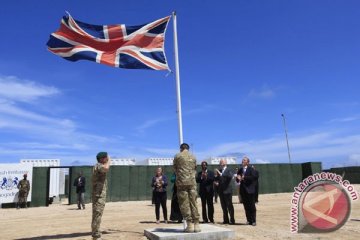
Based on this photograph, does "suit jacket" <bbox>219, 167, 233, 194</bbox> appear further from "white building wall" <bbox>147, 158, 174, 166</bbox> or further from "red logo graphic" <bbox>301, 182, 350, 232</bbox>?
"white building wall" <bbox>147, 158, 174, 166</bbox>

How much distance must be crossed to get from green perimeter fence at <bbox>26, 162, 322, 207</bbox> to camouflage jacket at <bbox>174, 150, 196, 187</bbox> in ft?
55.5

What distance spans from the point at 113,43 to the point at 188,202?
15.2 feet

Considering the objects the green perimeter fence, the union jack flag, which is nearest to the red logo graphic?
the union jack flag

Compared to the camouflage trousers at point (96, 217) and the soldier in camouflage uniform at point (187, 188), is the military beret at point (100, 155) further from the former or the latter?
the soldier in camouflage uniform at point (187, 188)

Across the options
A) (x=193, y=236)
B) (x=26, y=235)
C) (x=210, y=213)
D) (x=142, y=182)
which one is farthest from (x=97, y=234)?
(x=142, y=182)

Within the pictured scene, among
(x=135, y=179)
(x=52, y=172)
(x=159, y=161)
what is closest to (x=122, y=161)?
(x=159, y=161)

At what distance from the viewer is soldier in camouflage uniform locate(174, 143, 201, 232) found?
8555 millimetres

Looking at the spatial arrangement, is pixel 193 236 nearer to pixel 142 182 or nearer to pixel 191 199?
pixel 191 199

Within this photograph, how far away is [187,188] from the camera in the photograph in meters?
8.70

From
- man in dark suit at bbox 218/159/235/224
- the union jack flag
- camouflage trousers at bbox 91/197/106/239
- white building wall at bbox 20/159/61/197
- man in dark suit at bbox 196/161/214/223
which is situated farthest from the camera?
white building wall at bbox 20/159/61/197

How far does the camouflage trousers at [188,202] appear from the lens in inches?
337

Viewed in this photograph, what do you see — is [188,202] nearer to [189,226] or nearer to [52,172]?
[189,226]

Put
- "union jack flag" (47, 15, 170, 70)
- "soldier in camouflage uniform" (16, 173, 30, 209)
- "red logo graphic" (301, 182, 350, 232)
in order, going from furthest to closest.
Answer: "soldier in camouflage uniform" (16, 173, 30, 209)
"union jack flag" (47, 15, 170, 70)
"red logo graphic" (301, 182, 350, 232)

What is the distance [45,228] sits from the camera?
12.1m
